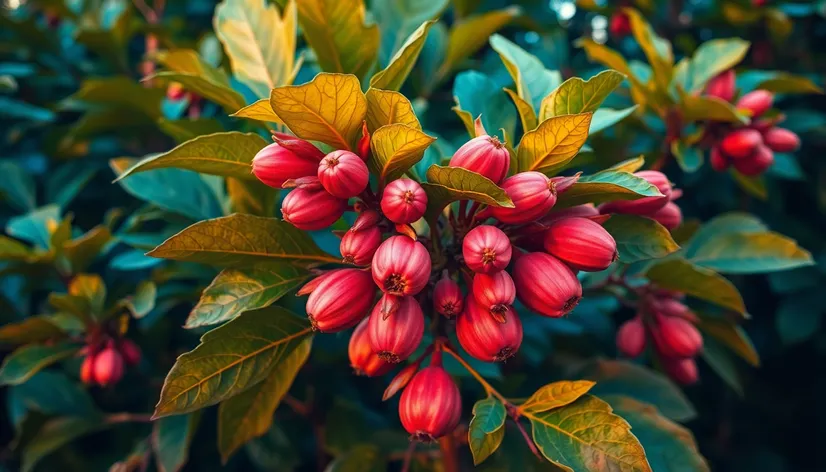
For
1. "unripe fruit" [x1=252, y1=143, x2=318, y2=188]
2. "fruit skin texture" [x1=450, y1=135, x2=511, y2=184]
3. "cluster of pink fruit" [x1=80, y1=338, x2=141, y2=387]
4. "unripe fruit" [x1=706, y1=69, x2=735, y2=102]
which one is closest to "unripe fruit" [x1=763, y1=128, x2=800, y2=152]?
"unripe fruit" [x1=706, y1=69, x2=735, y2=102]

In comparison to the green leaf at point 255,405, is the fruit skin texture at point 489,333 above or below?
above

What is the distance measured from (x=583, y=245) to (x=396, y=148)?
0.31 meters

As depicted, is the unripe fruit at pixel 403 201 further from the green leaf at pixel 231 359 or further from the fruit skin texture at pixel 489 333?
the green leaf at pixel 231 359

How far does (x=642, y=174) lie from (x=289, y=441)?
1.34 m

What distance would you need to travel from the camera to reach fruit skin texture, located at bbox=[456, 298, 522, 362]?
0.93 meters

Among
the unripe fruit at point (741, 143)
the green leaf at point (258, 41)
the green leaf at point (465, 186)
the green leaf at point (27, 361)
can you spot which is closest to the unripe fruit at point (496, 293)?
the green leaf at point (465, 186)

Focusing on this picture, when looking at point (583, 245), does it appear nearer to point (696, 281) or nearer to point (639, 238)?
point (639, 238)

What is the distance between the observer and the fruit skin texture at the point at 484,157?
0.91 m

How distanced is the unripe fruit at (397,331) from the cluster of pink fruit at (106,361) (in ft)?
3.05

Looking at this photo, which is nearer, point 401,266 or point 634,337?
point 401,266

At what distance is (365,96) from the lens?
0.93m

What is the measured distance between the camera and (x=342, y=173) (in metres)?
0.89

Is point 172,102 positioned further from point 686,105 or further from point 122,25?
point 686,105

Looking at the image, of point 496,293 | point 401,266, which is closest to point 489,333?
point 496,293
